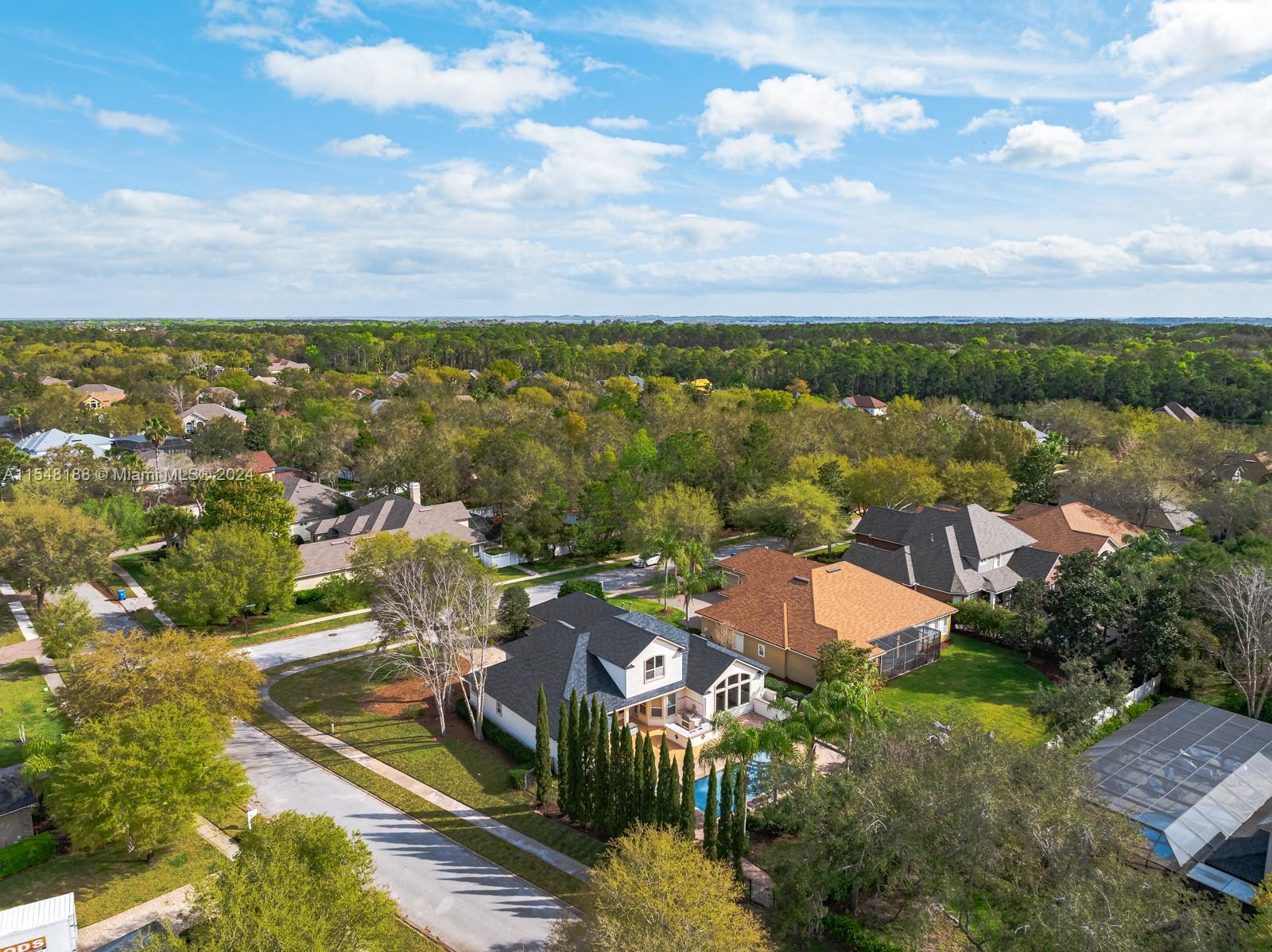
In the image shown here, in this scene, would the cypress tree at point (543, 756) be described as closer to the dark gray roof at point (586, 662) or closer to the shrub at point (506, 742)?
the shrub at point (506, 742)

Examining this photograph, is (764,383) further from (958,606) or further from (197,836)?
(197,836)

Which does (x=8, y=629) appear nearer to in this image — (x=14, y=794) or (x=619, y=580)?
(x=14, y=794)

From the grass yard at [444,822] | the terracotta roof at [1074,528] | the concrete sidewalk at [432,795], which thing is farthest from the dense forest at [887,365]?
the grass yard at [444,822]

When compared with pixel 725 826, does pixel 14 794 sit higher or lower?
lower

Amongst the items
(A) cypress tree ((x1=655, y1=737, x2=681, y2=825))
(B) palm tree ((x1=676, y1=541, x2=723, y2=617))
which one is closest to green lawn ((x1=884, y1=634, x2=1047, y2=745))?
(B) palm tree ((x1=676, y1=541, x2=723, y2=617))

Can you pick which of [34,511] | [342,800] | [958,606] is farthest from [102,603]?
[958,606]

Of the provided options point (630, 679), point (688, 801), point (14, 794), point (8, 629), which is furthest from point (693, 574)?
point (8, 629)
